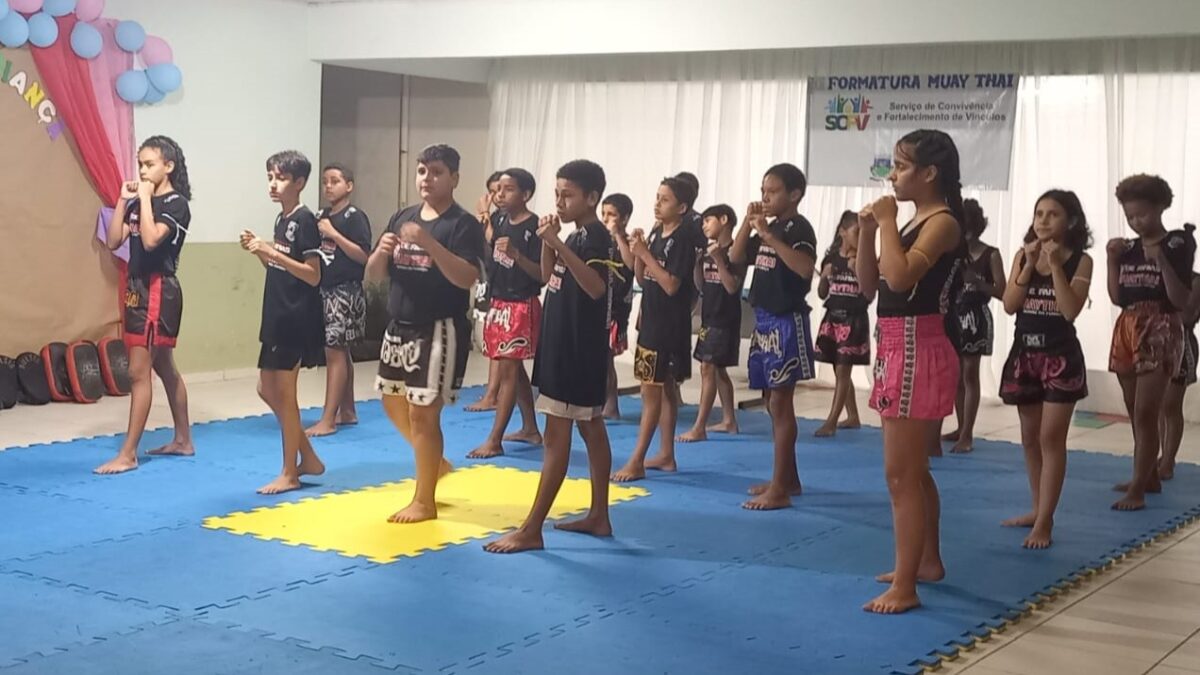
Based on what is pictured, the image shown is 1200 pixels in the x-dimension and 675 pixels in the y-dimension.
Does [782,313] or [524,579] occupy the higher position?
[782,313]

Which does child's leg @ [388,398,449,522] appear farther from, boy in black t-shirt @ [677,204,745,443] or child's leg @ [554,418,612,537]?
boy in black t-shirt @ [677,204,745,443]

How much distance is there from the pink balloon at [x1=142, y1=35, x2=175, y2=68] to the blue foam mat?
11.2ft

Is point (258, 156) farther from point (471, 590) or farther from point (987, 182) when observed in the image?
point (471, 590)

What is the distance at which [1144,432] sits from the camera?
6621mm

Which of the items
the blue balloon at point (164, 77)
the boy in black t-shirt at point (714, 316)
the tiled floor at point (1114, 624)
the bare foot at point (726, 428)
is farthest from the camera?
the blue balloon at point (164, 77)

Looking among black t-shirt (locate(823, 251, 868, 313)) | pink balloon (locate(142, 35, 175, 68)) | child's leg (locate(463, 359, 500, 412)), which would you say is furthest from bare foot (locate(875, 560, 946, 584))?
pink balloon (locate(142, 35, 175, 68))

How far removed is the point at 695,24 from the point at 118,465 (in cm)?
510

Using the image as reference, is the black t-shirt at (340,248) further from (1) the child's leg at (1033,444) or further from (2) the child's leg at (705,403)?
(1) the child's leg at (1033,444)

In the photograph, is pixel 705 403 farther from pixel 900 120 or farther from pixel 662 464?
pixel 900 120

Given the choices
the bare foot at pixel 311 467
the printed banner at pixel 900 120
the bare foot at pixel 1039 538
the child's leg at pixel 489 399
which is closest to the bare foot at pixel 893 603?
the bare foot at pixel 1039 538

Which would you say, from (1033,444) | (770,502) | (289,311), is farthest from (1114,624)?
(289,311)

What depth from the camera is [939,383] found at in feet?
15.3

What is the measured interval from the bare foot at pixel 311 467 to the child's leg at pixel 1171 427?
4205 mm

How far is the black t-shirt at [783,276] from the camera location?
20.6 ft
